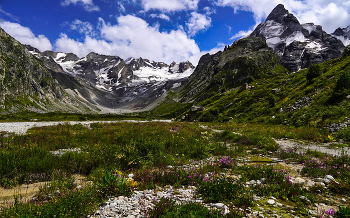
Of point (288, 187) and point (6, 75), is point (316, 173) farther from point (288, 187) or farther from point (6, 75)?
point (6, 75)

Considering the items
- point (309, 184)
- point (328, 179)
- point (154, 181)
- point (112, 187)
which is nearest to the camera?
point (112, 187)

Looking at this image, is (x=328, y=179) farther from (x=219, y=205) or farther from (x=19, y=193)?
(x=19, y=193)

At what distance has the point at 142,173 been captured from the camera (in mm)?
7426

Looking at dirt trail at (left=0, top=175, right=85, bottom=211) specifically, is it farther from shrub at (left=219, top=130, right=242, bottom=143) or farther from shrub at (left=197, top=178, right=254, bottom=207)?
shrub at (left=219, top=130, right=242, bottom=143)

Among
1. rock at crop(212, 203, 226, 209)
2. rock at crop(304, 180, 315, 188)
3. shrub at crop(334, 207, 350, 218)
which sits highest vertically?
shrub at crop(334, 207, 350, 218)

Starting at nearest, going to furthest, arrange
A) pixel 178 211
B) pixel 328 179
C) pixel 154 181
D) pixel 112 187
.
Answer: pixel 178 211 < pixel 112 187 < pixel 328 179 < pixel 154 181

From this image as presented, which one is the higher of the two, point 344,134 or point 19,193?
point 344,134

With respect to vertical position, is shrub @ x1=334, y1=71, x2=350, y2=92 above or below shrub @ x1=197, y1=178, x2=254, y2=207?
above

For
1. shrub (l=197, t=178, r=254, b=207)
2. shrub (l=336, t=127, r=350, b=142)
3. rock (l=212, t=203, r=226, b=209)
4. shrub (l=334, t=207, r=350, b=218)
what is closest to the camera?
shrub (l=334, t=207, r=350, b=218)

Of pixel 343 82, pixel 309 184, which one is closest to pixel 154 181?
pixel 309 184

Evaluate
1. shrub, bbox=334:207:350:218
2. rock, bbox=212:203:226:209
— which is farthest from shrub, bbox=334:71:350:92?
rock, bbox=212:203:226:209

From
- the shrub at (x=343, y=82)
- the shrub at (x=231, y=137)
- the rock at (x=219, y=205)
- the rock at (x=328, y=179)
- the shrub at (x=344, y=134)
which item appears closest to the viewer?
the rock at (x=219, y=205)

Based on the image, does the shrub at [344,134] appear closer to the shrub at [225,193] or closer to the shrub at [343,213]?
the shrub at [343,213]

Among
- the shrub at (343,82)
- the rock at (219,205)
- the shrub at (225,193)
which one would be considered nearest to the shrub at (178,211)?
the rock at (219,205)
